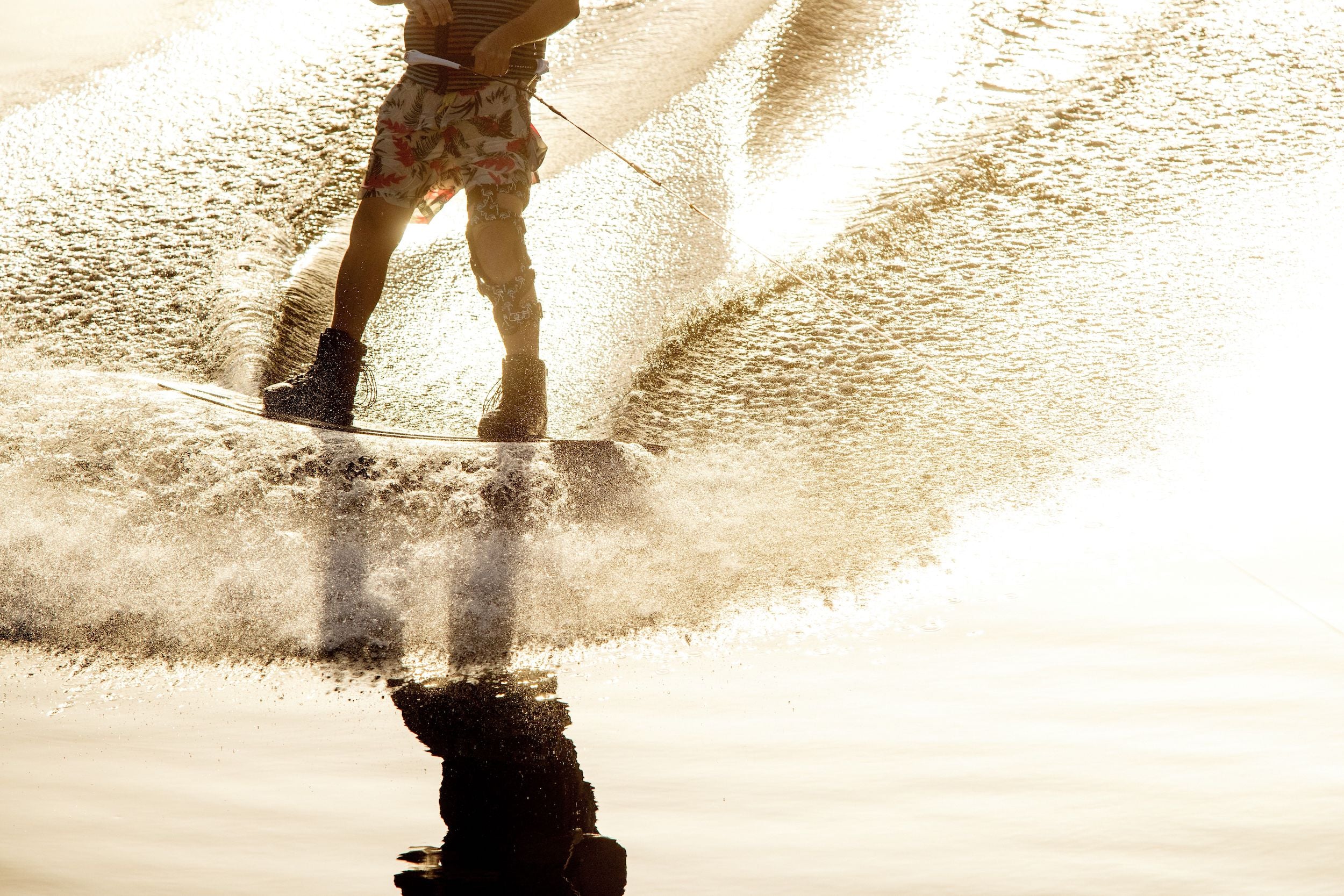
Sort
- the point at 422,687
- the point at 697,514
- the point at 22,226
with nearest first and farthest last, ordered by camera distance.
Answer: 1. the point at 422,687
2. the point at 697,514
3. the point at 22,226

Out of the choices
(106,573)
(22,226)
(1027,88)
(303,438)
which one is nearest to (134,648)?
(106,573)

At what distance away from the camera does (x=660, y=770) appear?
119 centimetres

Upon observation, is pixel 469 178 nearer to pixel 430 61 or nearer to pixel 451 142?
pixel 451 142

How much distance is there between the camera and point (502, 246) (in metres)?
1.83

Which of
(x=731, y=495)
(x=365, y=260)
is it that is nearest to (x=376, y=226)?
(x=365, y=260)

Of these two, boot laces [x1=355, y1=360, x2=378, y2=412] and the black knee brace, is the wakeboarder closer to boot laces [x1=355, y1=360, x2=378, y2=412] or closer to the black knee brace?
the black knee brace

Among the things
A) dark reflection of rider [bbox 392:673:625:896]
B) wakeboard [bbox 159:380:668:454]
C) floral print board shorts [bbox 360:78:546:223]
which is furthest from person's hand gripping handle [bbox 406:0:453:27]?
dark reflection of rider [bbox 392:673:625:896]

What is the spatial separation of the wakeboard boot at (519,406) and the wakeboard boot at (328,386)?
0.73 feet

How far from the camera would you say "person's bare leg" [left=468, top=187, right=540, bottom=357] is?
182 centimetres

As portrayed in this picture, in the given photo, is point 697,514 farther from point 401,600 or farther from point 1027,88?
point 1027,88

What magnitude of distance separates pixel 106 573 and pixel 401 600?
0.38 meters

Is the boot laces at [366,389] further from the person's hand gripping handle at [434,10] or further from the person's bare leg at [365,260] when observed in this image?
the person's hand gripping handle at [434,10]

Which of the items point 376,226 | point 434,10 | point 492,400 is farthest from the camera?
point 492,400

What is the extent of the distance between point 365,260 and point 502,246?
0.77 ft
